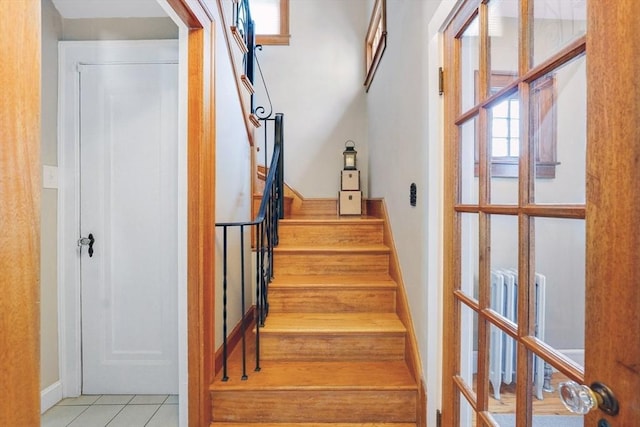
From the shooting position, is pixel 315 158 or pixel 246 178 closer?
pixel 246 178

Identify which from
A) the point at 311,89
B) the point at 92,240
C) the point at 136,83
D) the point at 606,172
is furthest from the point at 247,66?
the point at 606,172

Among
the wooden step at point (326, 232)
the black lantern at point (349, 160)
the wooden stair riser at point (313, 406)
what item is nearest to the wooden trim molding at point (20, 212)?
the wooden stair riser at point (313, 406)

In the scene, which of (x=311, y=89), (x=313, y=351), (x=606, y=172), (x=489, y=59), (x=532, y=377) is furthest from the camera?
(x=311, y=89)

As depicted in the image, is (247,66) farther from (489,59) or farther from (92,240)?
(489,59)

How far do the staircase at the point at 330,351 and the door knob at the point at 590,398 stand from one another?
1119 millimetres

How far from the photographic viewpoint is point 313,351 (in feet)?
6.28

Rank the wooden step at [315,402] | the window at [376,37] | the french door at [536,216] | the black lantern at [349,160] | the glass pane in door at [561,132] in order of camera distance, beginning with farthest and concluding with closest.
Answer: the black lantern at [349,160]
the window at [376,37]
the wooden step at [315,402]
the glass pane in door at [561,132]
the french door at [536,216]

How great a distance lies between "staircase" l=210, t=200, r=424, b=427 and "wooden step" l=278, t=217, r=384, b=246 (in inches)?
2.3

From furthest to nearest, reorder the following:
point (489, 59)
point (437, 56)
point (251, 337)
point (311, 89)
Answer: point (311, 89), point (251, 337), point (437, 56), point (489, 59)

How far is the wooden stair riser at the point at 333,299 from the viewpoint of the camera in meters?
2.19

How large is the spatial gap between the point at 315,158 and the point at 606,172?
3.80m

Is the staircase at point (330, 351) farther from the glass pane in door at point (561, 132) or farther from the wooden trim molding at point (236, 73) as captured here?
the glass pane in door at point (561, 132)

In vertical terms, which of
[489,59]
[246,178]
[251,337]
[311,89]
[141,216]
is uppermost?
[311,89]

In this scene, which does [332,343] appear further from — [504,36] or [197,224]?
[504,36]
